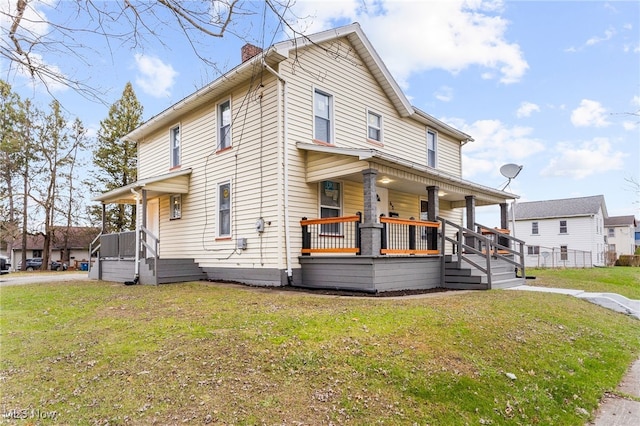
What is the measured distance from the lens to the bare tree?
13.6ft

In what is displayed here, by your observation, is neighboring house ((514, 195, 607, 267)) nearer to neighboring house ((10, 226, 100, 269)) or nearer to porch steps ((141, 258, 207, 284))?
porch steps ((141, 258, 207, 284))

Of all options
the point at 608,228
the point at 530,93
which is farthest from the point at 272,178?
the point at 608,228

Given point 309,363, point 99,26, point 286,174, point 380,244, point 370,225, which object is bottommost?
point 309,363

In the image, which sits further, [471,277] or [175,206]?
[175,206]

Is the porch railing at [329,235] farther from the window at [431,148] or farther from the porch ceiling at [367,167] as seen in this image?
the window at [431,148]

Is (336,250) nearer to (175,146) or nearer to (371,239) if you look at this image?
(371,239)

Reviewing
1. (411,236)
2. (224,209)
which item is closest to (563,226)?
(411,236)

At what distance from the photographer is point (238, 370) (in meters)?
4.13

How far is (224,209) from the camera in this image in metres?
12.1

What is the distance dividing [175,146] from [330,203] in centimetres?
691

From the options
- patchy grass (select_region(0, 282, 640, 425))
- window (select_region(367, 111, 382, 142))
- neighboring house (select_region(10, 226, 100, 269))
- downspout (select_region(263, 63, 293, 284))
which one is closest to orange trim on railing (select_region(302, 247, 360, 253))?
downspout (select_region(263, 63, 293, 284))

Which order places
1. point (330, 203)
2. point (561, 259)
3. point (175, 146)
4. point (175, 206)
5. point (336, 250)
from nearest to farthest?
point (336, 250) → point (330, 203) → point (175, 206) → point (175, 146) → point (561, 259)

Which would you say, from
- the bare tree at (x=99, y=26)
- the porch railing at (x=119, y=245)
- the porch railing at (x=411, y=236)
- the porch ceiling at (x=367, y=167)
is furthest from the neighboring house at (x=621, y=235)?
the bare tree at (x=99, y=26)

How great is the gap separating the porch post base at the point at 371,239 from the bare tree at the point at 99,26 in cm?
552
